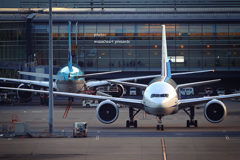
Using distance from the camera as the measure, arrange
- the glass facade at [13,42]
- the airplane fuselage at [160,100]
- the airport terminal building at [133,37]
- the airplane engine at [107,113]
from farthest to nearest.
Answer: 1. the glass facade at [13,42]
2. the airport terminal building at [133,37]
3. the airplane engine at [107,113]
4. the airplane fuselage at [160,100]

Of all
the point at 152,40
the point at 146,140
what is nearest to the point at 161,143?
the point at 146,140

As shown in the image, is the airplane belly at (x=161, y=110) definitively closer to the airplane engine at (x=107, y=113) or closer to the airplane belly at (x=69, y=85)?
the airplane engine at (x=107, y=113)

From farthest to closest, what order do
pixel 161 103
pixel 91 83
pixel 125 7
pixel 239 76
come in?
pixel 125 7 → pixel 239 76 → pixel 91 83 → pixel 161 103

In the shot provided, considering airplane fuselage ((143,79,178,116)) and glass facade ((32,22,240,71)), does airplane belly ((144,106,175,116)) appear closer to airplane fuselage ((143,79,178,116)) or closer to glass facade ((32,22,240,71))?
airplane fuselage ((143,79,178,116))

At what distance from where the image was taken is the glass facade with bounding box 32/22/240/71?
85125 mm

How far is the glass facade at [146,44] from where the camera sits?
85.1 m

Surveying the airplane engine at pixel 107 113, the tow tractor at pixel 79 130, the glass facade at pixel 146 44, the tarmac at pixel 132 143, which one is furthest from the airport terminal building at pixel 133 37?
the tow tractor at pixel 79 130

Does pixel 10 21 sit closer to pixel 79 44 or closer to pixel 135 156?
pixel 79 44

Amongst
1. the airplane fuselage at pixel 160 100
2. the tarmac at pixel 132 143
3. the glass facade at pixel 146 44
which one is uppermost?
the glass facade at pixel 146 44

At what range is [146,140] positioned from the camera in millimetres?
28016

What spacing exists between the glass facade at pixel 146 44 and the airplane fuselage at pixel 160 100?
52603 millimetres

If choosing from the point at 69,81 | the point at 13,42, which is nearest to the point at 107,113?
the point at 69,81

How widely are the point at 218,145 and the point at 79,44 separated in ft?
206

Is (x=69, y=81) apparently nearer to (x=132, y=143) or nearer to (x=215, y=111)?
(x=215, y=111)
